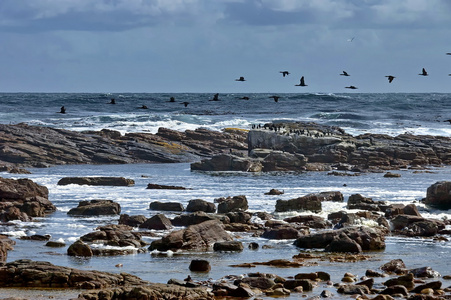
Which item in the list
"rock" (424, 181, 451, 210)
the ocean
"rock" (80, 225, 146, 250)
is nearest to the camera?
the ocean

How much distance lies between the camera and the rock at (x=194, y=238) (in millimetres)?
23609

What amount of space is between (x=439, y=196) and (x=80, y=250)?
1859 cm

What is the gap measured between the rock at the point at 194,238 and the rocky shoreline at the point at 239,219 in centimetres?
3

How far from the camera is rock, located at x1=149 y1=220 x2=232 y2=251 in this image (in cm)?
2361

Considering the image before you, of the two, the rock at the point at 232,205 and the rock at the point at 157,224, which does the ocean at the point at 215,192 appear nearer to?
the rock at the point at 232,205

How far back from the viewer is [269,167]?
56.1m

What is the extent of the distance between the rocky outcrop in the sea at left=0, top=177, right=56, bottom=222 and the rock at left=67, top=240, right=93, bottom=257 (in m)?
7.41

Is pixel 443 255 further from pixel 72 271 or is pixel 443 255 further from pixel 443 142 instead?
pixel 443 142

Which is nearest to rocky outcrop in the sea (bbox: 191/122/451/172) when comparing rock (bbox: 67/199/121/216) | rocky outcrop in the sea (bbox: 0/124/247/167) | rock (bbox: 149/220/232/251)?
rocky outcrop in the sea (bbox: 0/124/247/167)

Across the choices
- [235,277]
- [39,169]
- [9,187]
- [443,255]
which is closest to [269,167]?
[39,169]

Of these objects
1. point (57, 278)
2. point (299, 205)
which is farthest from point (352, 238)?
point (57, 278)

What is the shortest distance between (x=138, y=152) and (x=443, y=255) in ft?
135

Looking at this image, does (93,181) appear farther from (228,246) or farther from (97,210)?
(228,246)

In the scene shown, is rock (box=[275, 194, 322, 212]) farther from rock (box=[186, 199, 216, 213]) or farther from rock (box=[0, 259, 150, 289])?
rock (box=[0, 259, 150, 289])
